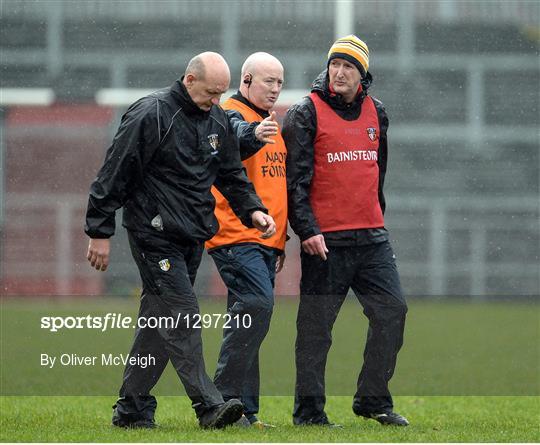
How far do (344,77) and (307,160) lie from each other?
370 mm

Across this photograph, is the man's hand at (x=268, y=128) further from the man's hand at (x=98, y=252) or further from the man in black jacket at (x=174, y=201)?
the man's hand at (x=98, y=252)

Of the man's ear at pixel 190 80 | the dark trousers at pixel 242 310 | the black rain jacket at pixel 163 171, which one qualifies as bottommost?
the dark trousers at pixel 242 310

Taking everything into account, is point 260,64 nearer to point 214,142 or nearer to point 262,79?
point 262,79

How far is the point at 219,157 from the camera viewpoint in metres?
5.13

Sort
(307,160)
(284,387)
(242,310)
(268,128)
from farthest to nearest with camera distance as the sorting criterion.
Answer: (284,387) < (307,160) < (242,310) < (268,128)

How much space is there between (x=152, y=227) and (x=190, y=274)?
29 centimetres

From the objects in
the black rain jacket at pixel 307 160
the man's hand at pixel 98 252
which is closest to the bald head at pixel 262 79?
the black rain jacket at pixel 307 160

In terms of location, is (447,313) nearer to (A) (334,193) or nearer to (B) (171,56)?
(B) (171,56)

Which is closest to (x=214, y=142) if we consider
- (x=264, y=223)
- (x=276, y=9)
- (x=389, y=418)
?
(x=264, y=223)

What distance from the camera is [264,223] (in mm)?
5082

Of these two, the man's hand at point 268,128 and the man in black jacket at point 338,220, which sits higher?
the man's hand at point 268,128

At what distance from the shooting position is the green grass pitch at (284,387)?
16.9ft

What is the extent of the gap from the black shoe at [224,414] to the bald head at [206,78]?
1114mm

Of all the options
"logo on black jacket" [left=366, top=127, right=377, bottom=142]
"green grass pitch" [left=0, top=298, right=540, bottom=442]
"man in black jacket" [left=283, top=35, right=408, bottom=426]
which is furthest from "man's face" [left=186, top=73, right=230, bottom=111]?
A: "green grass pitch" [left=0, top=298, right=540, bottom=442]
